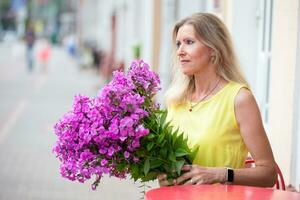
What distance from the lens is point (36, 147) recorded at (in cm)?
1152

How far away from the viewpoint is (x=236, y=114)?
11.7ft

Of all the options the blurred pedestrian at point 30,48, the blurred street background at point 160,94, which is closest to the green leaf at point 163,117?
the blurred street background at point 160,94

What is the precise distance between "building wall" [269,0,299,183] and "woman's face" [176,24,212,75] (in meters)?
1.72

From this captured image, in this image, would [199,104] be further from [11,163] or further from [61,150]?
[11,163]

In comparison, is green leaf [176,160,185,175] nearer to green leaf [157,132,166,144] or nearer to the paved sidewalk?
green leaf [157,132,166,144]

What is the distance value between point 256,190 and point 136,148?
21.8 inches

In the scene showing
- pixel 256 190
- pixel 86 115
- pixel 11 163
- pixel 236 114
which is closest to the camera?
pixel 256 190

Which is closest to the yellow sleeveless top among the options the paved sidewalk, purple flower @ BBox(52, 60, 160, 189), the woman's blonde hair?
the woman's blonde hair

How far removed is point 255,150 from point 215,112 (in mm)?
270

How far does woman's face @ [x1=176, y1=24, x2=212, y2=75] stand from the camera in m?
3.70

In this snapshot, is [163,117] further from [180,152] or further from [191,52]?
[191,52]

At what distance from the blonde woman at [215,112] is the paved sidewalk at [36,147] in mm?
648

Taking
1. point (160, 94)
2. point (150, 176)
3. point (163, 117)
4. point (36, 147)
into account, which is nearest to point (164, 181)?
point (150, 176)

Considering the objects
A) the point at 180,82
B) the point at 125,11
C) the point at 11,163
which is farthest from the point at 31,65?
the point at 180,82
